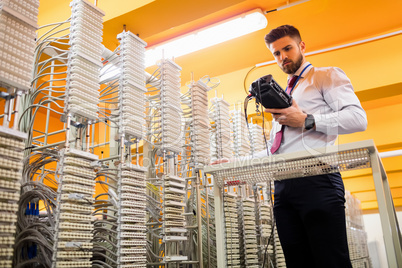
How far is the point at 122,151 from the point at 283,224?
154 cm

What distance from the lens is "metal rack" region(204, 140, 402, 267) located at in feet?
4.73

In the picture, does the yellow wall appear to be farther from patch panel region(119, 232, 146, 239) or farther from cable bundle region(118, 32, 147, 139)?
patch panel region(119, 232, 146, 239)

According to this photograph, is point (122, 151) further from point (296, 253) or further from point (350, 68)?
point (350, 68)

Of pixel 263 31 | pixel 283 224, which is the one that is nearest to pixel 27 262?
pixel 283 224

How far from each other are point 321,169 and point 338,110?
30cm

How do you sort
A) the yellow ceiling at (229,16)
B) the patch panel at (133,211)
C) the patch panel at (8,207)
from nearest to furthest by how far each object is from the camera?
1. the patch panel at (8,207)
2. the patch panel at (133,211)
3. the yellow ceiling at (229,16)

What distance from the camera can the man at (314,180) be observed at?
60.9 inches

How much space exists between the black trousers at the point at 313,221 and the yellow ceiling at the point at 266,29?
2398mm

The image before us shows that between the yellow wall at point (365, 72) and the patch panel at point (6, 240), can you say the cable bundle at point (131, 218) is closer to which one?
the patch panel at point (6, 240)

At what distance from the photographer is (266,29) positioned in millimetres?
4578

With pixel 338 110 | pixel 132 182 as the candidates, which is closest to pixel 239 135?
pixel 132 182

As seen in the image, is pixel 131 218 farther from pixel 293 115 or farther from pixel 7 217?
pixel 293 115

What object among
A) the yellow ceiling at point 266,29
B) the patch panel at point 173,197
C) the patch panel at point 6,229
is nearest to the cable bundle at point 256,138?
the yellow ceiling at point 266,29

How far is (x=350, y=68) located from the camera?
17.2 feet
